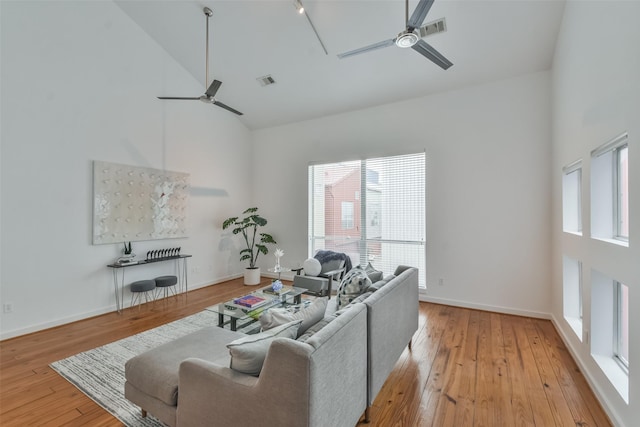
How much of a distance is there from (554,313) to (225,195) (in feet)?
19.6

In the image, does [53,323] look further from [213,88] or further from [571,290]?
[571,290]

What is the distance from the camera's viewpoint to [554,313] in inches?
148

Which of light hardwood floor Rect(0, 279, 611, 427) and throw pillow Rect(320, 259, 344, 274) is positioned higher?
throw pillow Rect(320, 259, 344, 274)

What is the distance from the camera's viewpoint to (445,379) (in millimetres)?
2531

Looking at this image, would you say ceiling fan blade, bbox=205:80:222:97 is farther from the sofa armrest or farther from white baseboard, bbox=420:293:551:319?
white baseboard, bbox=420:293:551:319

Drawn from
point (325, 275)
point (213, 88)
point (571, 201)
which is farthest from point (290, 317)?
point (571, 201)

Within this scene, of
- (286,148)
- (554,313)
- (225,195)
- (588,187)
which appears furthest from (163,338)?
(554,313)

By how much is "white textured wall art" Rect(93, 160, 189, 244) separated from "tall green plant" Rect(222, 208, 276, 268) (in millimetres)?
1055

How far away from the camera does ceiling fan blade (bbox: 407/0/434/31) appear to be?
82.9 inches

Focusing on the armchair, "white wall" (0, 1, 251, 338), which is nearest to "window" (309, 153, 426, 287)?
the armchair

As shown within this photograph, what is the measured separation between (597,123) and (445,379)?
254 cm

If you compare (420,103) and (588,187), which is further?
(420,103)

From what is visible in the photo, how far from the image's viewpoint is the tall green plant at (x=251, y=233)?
5941 millimetres

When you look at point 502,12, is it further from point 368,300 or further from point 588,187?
point 368,300
